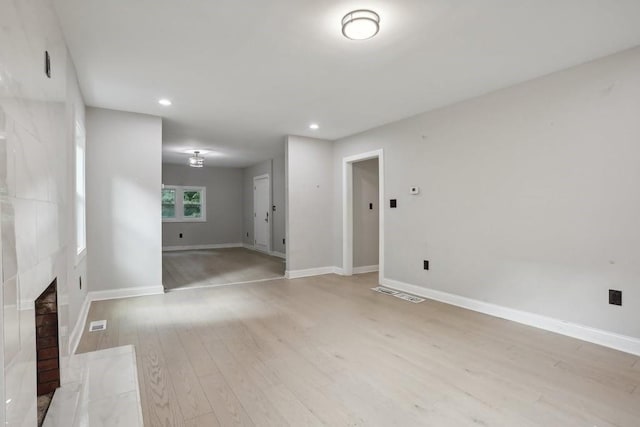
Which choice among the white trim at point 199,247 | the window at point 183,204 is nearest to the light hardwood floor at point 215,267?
the white trim at point 199,247

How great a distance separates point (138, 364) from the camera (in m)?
2.39

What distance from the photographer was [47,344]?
1724 mm

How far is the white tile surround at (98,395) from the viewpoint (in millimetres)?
1528

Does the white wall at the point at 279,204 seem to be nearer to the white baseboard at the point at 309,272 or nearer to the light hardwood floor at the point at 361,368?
the white baseboard at the point at 309,272

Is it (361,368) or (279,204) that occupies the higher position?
(279,204)

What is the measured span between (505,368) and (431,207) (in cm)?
220

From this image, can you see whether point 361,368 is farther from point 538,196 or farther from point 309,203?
point 309,203

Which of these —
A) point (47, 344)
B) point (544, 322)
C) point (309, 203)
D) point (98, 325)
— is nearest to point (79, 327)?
point (98, 325)

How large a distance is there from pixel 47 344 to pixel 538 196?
3889mm

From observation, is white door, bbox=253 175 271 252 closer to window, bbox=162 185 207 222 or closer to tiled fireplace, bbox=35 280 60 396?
window, bbox=162 185 207 222

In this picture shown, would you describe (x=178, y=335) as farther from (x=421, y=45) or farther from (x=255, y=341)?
(x=421, y=45)

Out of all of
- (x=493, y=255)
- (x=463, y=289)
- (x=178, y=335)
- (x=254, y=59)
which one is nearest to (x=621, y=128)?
(x=493, y=255)

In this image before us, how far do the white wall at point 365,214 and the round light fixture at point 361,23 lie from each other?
3569 mm

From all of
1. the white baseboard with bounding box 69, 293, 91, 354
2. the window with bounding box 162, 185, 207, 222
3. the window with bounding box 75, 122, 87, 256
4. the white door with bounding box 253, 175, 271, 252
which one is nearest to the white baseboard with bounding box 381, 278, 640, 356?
the white baseboard with bounding box 69, 293, 91, 354
